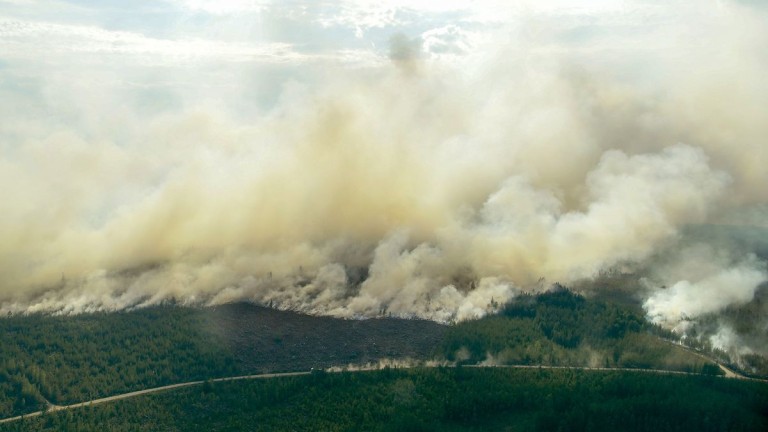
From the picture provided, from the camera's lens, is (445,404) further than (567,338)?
No

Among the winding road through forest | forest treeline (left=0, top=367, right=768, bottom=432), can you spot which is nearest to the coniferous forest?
forest treeline (left=0, top=367, right=768, bottom=432)

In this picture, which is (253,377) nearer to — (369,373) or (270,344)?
(270,344)

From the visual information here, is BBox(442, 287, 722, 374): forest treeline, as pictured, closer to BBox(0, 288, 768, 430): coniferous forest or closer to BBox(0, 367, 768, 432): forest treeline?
BBox(0, 288, 768, 430): coniferous forest

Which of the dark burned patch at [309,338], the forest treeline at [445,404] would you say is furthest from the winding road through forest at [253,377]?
the dark burned patch at [309,338]

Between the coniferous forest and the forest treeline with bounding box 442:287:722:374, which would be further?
the forest treeline with bounding box 442:287:722:374

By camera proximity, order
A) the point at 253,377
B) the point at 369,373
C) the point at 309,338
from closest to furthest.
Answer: the point at 369,373 < the point at 253,377 < the point at 309,338

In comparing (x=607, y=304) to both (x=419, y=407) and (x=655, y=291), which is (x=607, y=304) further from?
(x=419, y=407)

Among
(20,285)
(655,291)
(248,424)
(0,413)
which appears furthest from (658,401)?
(20,285)

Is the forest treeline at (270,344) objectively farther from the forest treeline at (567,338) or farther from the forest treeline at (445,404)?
the forest treeline at (445,404)

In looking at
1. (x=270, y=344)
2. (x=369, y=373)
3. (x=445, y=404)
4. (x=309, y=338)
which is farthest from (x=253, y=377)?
(x=445, y=404)
